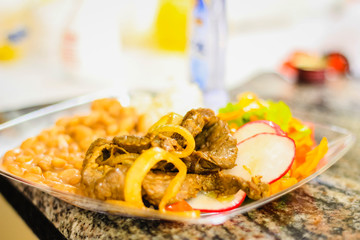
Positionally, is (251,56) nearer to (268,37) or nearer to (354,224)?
(268,37)

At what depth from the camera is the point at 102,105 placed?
139 cm

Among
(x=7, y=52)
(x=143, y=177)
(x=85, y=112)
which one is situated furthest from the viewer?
(x=7, y=52)

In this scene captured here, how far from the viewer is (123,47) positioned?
3.18 metres

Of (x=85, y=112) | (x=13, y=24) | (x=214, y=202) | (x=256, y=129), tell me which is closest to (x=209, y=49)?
(x=85, y=112)

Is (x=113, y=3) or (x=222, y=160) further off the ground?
(x=113, y=3)

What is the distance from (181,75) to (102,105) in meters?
1.21

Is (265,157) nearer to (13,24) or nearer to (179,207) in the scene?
(179,207)

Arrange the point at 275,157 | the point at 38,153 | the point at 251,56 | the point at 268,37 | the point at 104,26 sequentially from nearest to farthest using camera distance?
1. the point at 275,157
2. the point at 38,153
3. the point at 104,26
4. the point at 251,56
5. the point at 268,37

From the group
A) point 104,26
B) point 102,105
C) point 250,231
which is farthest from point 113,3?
point 250,231

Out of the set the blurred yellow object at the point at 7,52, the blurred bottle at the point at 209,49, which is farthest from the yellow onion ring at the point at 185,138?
the blurred yellow object at the point at 7,52

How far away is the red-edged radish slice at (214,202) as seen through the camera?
0.88 metres

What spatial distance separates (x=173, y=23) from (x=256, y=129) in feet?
5.06

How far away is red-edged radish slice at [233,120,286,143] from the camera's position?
1.04m

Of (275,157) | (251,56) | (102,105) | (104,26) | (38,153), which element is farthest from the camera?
(251,56)
